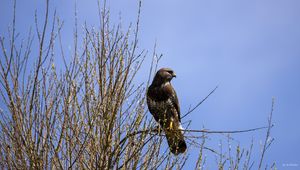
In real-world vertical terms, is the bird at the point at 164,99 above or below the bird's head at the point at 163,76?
below

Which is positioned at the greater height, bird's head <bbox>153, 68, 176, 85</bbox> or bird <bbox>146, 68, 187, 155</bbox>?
bird's head <bbox>153, 68, 176, 85</bbox>

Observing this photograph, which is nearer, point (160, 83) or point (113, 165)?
point (113, 165)

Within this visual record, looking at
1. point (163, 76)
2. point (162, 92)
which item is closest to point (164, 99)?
point (162, 92)

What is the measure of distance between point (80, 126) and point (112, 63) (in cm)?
71

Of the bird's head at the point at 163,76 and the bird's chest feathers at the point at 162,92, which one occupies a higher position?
the bird's head at the point at 163,76

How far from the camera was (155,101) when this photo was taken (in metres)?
6.08

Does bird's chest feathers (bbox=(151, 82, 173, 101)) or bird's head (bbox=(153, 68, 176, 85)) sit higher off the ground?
bird's head (bbox=(153, 68, 176, 85))

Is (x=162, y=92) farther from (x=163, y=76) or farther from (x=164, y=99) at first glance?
(x=163, y=76)

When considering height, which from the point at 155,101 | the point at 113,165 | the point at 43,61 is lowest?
the point at 113,165

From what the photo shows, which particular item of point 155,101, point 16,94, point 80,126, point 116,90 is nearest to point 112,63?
point 116,90

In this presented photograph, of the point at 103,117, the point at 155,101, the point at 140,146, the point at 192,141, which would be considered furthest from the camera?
the point at 155,101

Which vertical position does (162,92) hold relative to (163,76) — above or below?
below

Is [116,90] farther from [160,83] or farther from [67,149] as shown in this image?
[160,83]

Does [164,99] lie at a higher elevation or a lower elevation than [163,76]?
lower
